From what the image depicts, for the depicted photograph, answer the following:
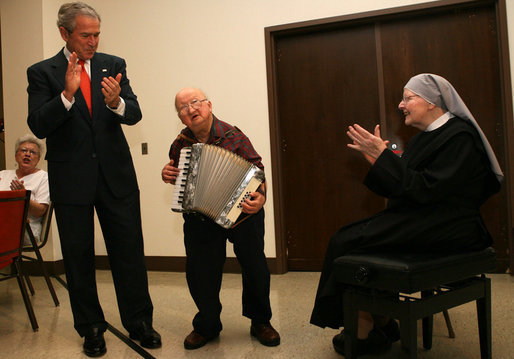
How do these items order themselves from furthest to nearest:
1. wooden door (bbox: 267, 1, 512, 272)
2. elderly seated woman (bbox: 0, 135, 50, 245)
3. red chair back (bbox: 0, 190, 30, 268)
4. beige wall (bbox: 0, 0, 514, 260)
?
beige wall (bbox: 0, 0, 514, 260)
wooden door (bbox: 267, 1, 512, 272)
elderly seated woman (bbox: 0, 135, 50, 245)
red chair back (bbox: 0, 190, 30, 268)

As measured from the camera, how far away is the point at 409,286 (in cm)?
145

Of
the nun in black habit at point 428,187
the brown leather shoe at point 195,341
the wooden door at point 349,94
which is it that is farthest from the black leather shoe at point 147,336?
the wooden door at point 349,94

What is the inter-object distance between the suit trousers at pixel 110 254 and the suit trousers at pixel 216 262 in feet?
0.93

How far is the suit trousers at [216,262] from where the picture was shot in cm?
203

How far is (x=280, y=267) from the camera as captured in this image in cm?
372

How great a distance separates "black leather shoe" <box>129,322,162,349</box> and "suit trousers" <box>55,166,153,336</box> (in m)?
0.03

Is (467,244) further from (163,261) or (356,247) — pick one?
(163,261)

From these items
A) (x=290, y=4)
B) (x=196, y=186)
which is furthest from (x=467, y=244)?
(x=290, y=4)

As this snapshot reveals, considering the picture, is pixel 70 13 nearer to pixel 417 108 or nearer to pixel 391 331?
pixel 417 108

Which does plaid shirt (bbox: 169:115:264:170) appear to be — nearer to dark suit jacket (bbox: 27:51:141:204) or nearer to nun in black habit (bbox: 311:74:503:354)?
dark suit jacket (bbox: 27:51:141:204)

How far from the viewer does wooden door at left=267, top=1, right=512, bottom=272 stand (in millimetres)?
3420

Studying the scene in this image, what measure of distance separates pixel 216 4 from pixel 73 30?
2.15 m

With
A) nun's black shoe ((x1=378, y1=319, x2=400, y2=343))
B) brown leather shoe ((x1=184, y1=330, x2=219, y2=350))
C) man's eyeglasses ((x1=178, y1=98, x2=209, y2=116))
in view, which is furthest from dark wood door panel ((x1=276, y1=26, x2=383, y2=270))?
man's eyeglasses ((x1=178, y1=98, x2=209, y2=116))

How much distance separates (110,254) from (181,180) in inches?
23.4
